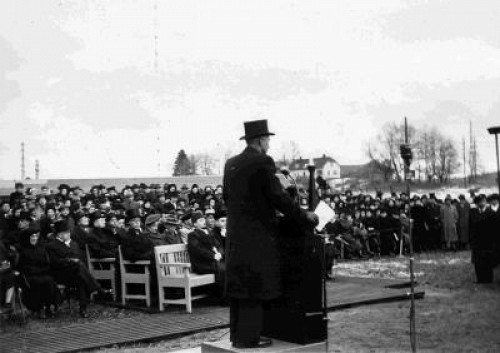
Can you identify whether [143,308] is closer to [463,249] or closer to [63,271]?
[63,271]

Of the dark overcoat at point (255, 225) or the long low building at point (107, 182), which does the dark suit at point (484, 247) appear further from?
the long low building at point (107, 182)

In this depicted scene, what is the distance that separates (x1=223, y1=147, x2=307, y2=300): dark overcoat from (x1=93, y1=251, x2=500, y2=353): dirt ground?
2.13 m

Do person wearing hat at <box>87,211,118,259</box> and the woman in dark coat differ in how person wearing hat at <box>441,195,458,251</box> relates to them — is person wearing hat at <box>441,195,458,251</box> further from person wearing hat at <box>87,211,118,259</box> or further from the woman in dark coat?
the woman in dark coat

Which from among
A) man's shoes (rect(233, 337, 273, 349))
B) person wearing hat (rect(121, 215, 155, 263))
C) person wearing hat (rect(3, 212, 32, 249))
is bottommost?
man's shoes (rect(233, 337, 273, 349))

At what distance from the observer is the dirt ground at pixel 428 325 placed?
22.7 ft

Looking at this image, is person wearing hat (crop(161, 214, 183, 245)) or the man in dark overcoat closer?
the man in dark overcoat

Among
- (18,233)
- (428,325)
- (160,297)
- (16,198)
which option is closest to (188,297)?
(160,297)

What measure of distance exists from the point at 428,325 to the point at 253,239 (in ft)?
13.2

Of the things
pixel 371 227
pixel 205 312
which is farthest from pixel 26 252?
pixel 371 227

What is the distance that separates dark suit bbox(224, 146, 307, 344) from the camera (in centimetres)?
496

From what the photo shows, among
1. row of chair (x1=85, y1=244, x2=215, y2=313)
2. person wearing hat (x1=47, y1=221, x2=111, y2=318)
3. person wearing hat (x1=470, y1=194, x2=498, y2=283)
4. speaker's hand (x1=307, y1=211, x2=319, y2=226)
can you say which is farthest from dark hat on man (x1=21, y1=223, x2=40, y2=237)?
person wearing hat (x1=470, y1=194, x2=498, y2=283)

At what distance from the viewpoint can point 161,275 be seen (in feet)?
32.3

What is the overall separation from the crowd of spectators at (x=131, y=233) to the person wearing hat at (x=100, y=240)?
2cm

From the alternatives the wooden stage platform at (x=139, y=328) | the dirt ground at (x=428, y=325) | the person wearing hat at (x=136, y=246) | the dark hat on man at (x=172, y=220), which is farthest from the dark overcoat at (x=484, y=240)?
the person wearing hat at (x=136, y=246)
